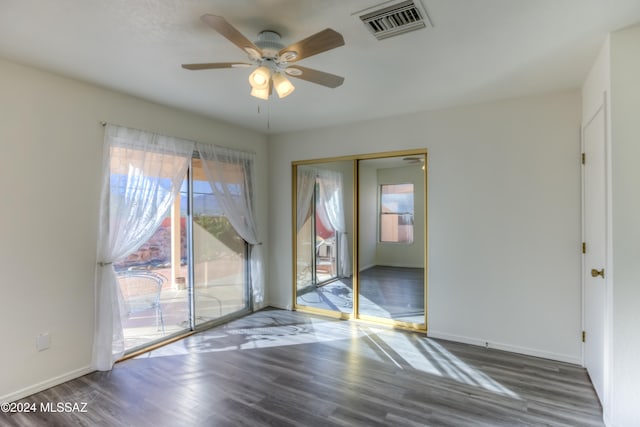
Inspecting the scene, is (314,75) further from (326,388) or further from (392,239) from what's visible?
(392,239)

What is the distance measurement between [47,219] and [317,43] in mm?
2607

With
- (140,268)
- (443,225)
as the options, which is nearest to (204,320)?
(140,268)

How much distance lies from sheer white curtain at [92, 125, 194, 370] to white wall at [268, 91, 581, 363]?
2632 mm

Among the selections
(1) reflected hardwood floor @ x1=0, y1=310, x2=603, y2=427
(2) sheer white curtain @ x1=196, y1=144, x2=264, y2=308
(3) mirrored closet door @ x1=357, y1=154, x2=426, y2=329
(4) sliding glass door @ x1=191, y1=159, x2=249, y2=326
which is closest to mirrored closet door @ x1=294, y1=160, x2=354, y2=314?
(3) mirrored closet door @ x1=357, y1=154, x2=426, y2=329

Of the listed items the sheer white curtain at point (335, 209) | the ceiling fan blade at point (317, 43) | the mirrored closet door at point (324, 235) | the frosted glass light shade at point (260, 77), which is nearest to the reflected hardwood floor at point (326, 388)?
the mirrored closet door at point (324, 235)

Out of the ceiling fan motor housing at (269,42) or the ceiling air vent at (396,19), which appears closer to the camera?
the ceiling air vent at (396,19)

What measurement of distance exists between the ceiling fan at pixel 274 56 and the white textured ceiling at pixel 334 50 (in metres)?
0.13

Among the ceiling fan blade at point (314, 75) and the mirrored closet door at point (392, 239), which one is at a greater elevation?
the ceiling fan blade at point (314, 75)

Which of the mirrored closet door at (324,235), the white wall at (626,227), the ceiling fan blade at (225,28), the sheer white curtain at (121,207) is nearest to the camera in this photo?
the ceiling fan blade at (225,28)

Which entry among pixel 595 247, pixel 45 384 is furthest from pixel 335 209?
pixel 45 384

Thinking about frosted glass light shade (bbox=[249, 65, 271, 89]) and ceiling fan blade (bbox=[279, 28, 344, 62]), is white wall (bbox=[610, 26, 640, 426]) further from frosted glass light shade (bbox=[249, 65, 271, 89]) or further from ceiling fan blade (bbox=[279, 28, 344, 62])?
frosted glass light shade (bbox=[249, 65, 271, 89])

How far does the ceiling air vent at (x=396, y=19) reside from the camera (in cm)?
182

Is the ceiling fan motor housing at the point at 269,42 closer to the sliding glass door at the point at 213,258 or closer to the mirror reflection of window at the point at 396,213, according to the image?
the sliding glass door at the point at 213,258

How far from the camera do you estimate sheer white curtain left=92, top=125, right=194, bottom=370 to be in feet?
9.67
